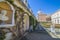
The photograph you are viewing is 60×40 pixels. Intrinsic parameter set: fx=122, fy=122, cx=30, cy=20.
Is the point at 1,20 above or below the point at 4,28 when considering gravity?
above

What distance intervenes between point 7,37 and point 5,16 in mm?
1021

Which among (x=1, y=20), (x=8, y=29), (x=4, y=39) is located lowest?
(x=4, y=39)

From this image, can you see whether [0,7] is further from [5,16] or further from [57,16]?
[57,16]

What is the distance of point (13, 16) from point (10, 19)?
0.23 metres

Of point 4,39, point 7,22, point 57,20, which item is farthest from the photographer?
point 57,20

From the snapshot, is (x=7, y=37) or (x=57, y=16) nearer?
(x=7, y=37)

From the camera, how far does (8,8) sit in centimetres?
625

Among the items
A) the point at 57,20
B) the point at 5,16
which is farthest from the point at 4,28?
the point at 57,20

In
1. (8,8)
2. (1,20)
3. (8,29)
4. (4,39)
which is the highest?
(8,8)

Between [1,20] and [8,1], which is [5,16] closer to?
[1,20]

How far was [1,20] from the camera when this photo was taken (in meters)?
5.85

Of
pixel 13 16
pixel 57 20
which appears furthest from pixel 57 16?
pixel 13 16

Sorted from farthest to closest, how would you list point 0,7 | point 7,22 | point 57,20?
point 57,20 < point 7,22 < point 0,7

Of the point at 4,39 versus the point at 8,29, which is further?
the point at 8,29
